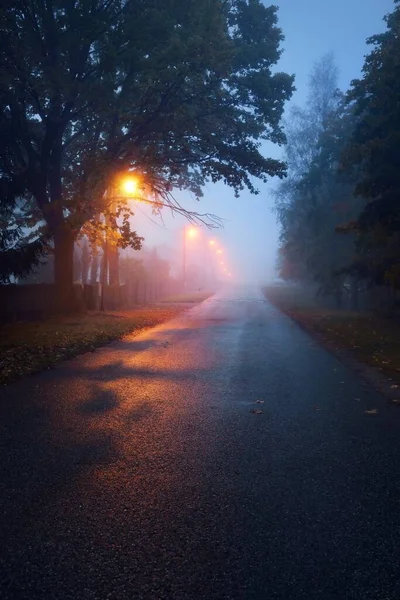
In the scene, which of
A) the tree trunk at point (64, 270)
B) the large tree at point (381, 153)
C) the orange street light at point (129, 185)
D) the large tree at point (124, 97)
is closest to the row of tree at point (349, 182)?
the large tree at point (381, 153)

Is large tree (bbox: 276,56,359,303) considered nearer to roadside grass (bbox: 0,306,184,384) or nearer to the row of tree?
the row of tree

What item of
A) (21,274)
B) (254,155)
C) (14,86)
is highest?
(14,86)

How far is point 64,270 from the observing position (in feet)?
72.9

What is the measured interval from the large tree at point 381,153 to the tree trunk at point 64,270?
38.9 feet

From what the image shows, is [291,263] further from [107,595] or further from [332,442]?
[107,595]

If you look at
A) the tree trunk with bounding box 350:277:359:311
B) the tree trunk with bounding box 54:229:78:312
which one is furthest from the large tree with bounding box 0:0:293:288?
the tree trunk with bounding box 350:277:359:311

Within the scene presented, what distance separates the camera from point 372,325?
20.5 metres

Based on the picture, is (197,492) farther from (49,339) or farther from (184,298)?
(184,298)

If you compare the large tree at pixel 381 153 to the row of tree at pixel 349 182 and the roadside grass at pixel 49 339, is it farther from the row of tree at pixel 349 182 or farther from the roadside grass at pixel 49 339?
the roadside grass at pixel 49 339

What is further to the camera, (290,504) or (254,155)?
(254,155)

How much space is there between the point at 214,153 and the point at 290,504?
18424 millimetres

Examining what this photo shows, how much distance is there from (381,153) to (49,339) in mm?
12601

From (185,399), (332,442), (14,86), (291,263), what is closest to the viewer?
(332,442)

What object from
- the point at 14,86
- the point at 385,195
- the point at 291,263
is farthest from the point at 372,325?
the point at 291,263
